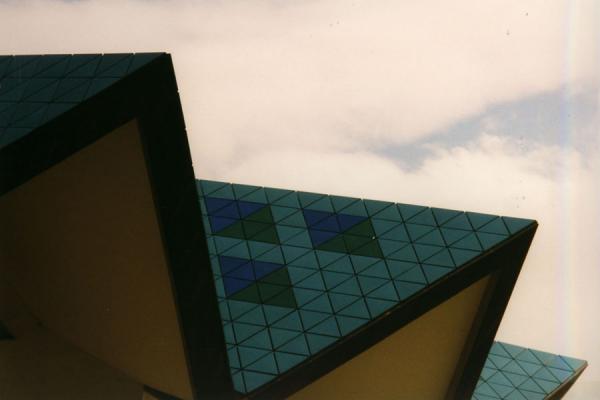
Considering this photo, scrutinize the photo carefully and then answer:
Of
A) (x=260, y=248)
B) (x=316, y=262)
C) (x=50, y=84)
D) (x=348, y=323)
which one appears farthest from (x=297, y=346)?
(x=50, y=84)

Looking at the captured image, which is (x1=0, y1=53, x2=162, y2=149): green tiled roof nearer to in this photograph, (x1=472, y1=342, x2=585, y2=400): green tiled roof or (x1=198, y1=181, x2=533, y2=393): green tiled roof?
(x1=198, y1=181, x2=533, y2=393): green tiled roof

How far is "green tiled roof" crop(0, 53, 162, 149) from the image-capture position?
13.9 meters

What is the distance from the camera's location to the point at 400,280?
69.1 ft

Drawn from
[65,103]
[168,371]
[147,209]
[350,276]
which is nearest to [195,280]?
[147,209]

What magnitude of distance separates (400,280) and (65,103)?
11316 mm

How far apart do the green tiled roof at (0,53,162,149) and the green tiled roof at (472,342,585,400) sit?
2015 cm

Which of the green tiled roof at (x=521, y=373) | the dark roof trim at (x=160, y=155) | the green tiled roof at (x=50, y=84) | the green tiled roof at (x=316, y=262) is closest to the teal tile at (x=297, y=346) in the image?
the green tiled roof at (x=316, y=262)

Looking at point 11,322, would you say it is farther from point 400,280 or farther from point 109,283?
point 400,280

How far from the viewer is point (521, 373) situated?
29672mm

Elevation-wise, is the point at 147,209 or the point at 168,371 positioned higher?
the point at 147,209

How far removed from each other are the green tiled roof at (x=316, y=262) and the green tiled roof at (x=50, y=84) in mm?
8974

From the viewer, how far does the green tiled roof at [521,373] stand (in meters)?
28.5

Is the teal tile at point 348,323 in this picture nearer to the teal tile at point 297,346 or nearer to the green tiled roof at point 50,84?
the teal tile at point 297,346

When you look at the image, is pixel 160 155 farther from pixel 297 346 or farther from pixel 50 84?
pixel 297 346
